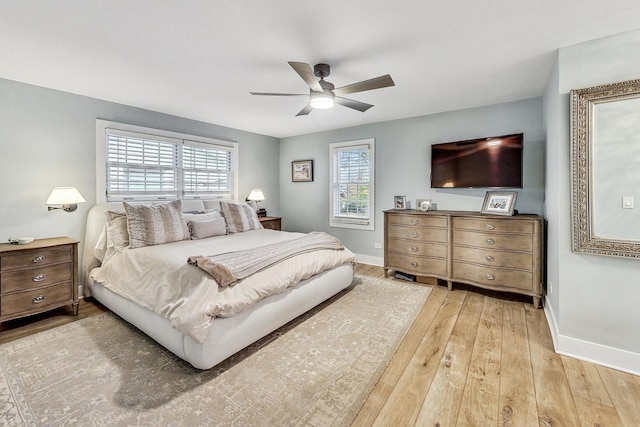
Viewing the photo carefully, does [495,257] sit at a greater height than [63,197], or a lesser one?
lesser

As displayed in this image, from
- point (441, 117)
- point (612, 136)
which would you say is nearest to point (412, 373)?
point (612, 136)

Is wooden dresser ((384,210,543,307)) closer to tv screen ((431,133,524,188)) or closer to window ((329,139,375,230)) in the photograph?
tv screen ((431,133,524,188))

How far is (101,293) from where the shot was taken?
3.13m

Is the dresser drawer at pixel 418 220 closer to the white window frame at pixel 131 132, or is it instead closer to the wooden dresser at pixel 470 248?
the wooden dresser at pixel 470 248

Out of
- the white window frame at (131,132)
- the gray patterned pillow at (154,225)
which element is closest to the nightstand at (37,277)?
the gray patterned pillow at (154,225)

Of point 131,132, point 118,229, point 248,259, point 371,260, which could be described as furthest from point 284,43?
point 371,260

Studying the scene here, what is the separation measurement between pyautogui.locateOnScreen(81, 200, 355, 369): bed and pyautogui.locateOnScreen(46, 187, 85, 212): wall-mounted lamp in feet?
1.05

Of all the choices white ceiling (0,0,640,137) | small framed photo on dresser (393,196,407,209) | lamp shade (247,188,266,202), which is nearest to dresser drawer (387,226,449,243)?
small framed photo on dresser (393,196,407,209)

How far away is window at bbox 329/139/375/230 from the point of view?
4.98 metres

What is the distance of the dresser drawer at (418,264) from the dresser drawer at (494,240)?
1.22 feet

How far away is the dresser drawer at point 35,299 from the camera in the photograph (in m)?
2.60

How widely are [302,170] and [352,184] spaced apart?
1.16m

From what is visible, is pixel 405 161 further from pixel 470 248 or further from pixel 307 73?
pixel 307 73

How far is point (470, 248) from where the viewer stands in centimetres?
354
